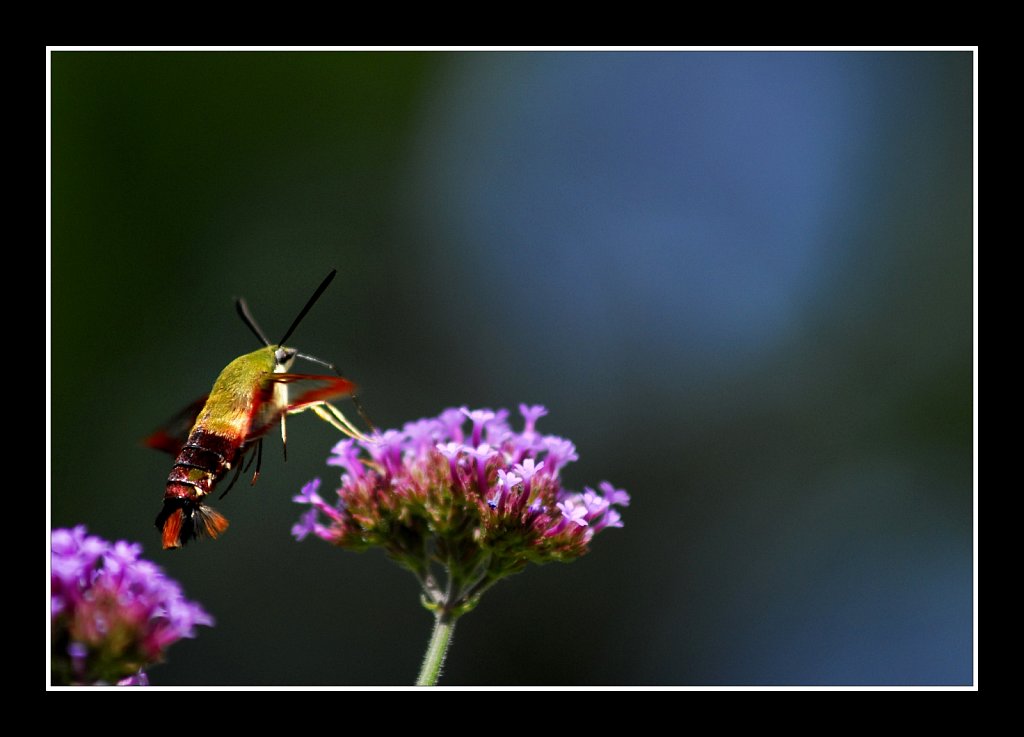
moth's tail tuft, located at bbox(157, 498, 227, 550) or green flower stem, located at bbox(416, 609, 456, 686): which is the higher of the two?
moth's tail tuft, located at bbox(157, 498, 227, 550)

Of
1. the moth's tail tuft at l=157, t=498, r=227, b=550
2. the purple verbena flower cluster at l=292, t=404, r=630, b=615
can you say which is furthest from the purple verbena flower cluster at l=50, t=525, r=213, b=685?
the purple verbena flower cluster at l=292, t=404, r=630, b=615

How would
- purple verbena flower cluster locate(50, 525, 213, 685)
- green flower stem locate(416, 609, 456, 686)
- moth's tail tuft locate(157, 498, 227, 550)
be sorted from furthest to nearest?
1. moth's tail tuft locate(157, 498, 227, 550)
2. green flower stem locate(416, 609, 456, 686)
3. purple verbena flower cluster locate(50, 525, 213, 685)

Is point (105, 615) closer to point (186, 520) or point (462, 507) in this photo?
point (186, 520)

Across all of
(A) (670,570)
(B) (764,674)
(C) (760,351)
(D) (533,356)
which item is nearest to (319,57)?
(D) (533,356)

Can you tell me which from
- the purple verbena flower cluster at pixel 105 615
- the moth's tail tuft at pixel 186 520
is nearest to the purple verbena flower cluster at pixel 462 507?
the moth's tail tuft at pixel 186 520

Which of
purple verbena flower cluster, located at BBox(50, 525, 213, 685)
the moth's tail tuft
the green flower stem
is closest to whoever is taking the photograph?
purple verbena flower cluster, located at BBox(50, 525, 213, 685)

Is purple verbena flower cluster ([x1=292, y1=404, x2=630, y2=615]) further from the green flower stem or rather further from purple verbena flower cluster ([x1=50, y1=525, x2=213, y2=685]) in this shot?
purple verbena flower cluster ([x1=50, y1=525, x2=213, y2=685])

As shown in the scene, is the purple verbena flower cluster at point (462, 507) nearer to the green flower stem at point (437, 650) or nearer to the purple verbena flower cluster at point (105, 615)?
the green flower stem at point (437, 650)
